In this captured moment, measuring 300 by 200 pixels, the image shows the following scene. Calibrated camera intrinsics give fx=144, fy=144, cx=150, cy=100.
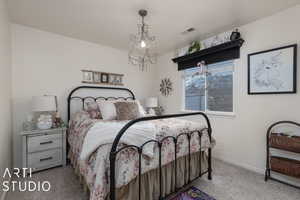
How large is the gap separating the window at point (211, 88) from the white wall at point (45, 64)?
198 centimetres

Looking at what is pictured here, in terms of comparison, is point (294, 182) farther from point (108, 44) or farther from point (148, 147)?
point (108, 44)

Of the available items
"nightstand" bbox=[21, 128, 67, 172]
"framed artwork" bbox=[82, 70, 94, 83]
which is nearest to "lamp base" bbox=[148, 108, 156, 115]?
"framed artwork" bbox=[82, 70, 94, 83]

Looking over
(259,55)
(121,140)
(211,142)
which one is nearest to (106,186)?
(121,140)

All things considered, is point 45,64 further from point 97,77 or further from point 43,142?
point 43,142

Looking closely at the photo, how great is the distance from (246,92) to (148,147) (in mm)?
2073

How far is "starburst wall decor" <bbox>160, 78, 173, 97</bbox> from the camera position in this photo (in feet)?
12.7

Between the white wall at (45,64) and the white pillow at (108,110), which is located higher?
the white wall at (45,64)

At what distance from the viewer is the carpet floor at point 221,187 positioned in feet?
5.62

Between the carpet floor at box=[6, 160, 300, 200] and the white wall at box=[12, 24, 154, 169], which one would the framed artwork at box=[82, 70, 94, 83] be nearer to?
the white wall at box=[12, 24, 154, 169]

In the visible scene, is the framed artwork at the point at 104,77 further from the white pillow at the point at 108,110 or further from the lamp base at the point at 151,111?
the lamp base at the point at 151,111

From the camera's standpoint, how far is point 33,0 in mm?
1879

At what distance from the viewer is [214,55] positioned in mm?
2871

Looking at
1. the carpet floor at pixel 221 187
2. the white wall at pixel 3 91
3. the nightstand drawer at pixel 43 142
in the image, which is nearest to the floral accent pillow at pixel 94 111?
the nightstand drawer at pixel 43 142

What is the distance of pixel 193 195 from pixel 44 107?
248 cm
